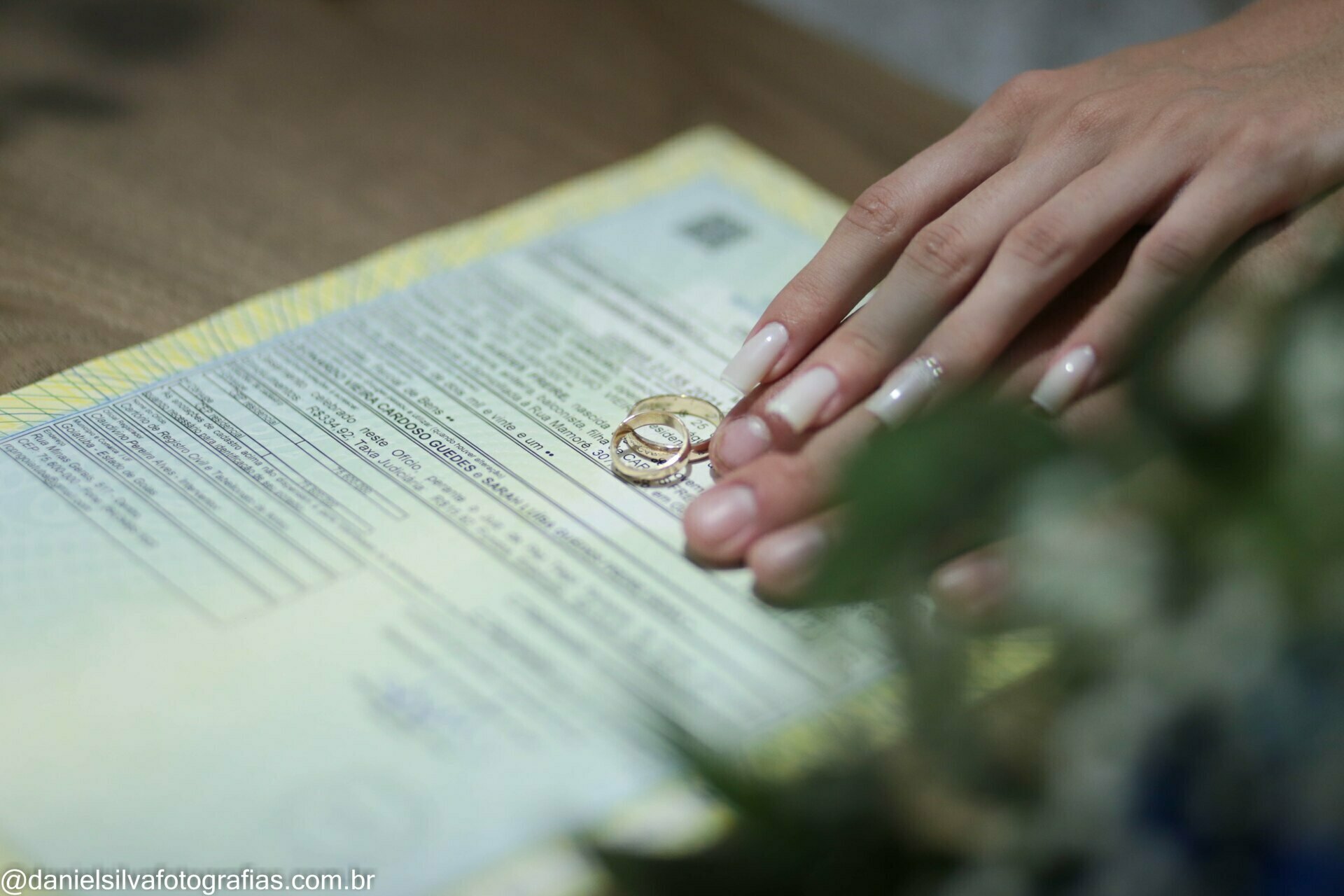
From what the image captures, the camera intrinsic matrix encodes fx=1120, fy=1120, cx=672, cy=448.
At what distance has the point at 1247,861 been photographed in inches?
11.1

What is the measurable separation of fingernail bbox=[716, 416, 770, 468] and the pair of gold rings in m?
0.03

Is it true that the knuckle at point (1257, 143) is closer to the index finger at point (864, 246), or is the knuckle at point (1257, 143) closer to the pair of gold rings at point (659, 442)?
the index finger at point (864, 246)

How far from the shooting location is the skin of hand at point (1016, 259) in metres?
0.58

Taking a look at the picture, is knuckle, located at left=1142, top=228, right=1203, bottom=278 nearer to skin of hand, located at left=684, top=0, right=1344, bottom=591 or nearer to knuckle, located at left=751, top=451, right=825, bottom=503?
skin of hand, located at left=684, top=0, right=1344, bottom=591

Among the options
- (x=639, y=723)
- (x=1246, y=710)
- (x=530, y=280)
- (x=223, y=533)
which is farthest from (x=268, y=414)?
(x=1246, y=710)

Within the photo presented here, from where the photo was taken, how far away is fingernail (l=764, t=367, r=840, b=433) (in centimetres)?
58

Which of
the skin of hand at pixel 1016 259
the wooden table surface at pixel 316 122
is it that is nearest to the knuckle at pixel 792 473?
the skin of hand at pixel 1016 259

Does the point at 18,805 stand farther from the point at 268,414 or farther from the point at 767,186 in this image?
the point at 767,186

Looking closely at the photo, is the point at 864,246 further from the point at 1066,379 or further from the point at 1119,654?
the point at 1119,654

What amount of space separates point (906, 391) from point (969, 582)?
13cm

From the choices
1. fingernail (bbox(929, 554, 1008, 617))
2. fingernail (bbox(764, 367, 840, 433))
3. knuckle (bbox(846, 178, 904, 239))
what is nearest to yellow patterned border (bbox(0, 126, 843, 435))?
knuckle (bbox(846, 178, 904, 239))

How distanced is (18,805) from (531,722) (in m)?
0.20

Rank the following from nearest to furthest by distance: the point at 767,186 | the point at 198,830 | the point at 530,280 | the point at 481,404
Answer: the point at 198,830
the point at 481,404
the point at 530,280
the point at 767,186

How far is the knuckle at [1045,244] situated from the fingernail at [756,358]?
0.13m
